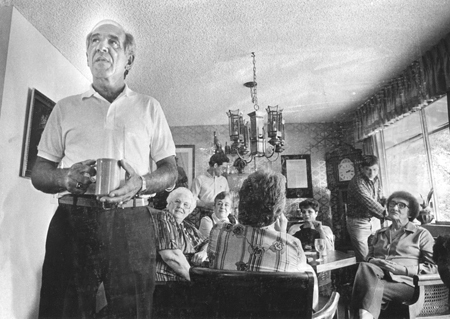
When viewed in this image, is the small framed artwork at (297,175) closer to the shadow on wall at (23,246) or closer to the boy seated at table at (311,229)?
the boy seated at table at (311,229)

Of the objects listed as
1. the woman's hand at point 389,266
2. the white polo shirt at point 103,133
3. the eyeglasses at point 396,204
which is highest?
the white polo shirt at point 103,133

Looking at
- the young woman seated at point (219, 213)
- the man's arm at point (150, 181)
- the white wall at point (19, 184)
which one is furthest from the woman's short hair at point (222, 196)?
the white wall at point (19, 184)

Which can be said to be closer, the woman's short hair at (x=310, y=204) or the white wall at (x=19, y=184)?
the white wall at (x=19, y=184)

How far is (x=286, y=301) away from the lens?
0.60m

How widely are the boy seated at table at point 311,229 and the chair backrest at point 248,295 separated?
10cm

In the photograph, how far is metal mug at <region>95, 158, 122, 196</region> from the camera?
0.55m

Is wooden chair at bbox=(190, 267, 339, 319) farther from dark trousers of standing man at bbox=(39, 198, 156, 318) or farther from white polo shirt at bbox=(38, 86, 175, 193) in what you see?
white polo shirt at bbox=(38, 86, 175, 193)

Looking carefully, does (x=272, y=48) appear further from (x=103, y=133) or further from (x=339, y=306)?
(x=339, y=306)

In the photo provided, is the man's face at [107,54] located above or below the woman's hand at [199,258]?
above

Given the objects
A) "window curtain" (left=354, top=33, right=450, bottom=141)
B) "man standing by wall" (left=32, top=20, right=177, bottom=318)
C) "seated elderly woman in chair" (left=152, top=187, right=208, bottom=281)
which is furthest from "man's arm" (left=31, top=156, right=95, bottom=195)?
"window curtain" (left=354, top=33, right=450, bottom=141)

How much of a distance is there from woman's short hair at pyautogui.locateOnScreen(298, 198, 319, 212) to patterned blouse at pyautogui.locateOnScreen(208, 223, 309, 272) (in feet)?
0.28

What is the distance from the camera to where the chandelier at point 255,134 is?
0.69m

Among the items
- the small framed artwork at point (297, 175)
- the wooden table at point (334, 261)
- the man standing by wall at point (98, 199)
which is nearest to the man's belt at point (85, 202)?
the man standing by wall at point (98, 199)

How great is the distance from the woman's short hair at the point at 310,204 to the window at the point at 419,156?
18cm
